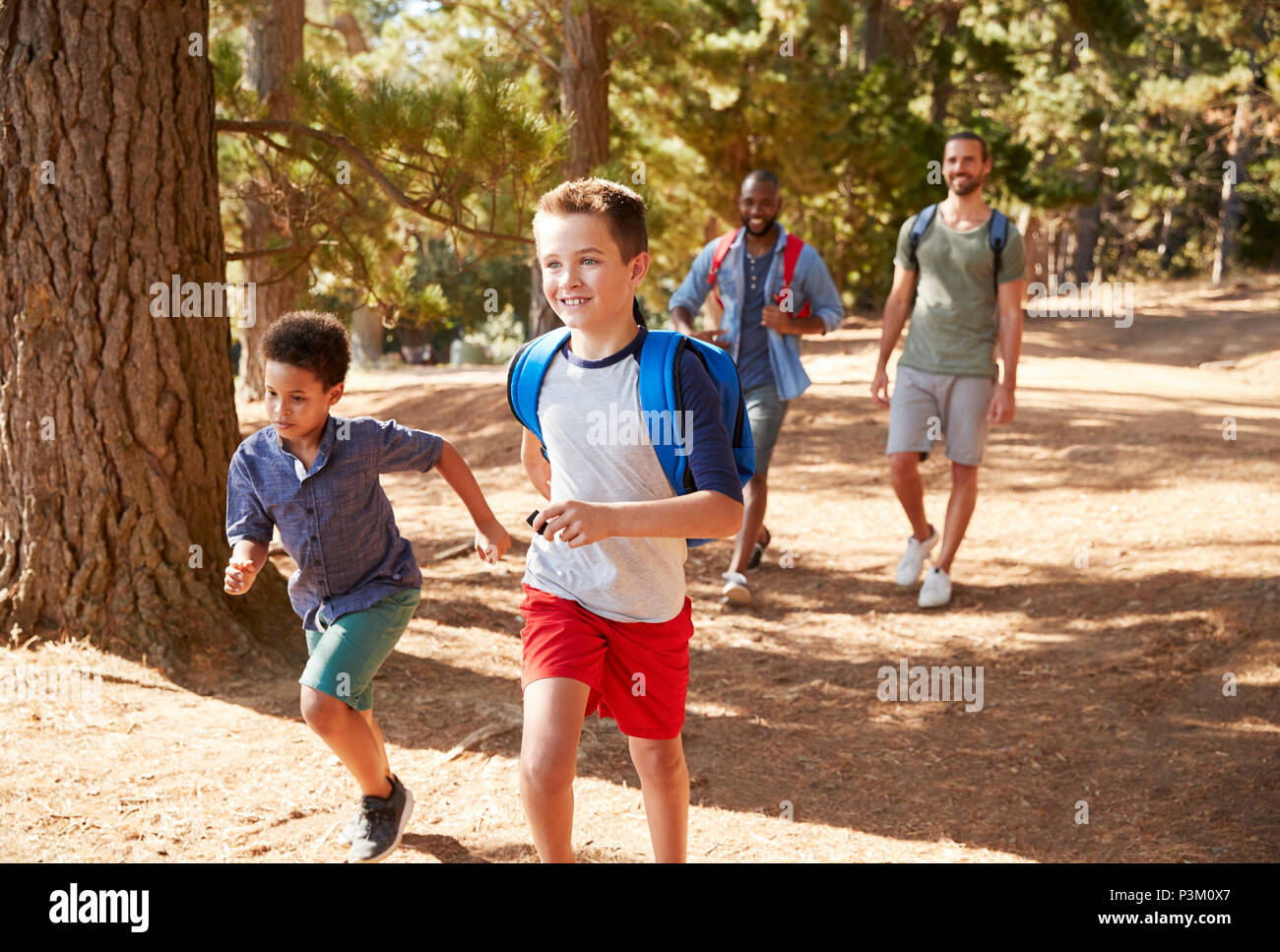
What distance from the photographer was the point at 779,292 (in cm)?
547

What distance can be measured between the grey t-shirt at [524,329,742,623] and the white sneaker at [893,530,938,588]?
143 inches

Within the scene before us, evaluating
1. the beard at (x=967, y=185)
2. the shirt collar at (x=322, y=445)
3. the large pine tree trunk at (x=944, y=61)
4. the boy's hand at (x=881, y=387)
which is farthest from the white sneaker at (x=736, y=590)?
the large pine tree trunk at (x=944, y=61)

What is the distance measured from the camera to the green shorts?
2893mm

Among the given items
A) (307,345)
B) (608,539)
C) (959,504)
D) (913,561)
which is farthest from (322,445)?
(913,561)

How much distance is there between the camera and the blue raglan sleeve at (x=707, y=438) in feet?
7.45

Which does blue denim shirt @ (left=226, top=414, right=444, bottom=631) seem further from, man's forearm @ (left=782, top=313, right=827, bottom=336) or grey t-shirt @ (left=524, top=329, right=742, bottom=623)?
man's forearm @ (left=782, top=313, right=827, bottom=336)

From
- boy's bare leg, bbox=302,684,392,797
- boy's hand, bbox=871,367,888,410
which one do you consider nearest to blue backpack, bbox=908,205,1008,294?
boy's hand, bbox=871,367,888,410

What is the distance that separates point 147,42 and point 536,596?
9.64 ft

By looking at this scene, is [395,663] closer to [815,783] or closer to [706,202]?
[815,783]

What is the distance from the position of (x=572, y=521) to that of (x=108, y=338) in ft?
9.30

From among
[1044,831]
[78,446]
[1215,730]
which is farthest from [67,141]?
[1215,730]

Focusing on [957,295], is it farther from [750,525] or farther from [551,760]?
[551,760]

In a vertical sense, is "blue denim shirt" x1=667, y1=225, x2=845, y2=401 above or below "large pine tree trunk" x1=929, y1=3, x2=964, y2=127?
below

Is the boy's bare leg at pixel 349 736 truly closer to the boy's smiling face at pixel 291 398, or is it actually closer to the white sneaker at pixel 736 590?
the boy's smiling face at pixel 291 398
